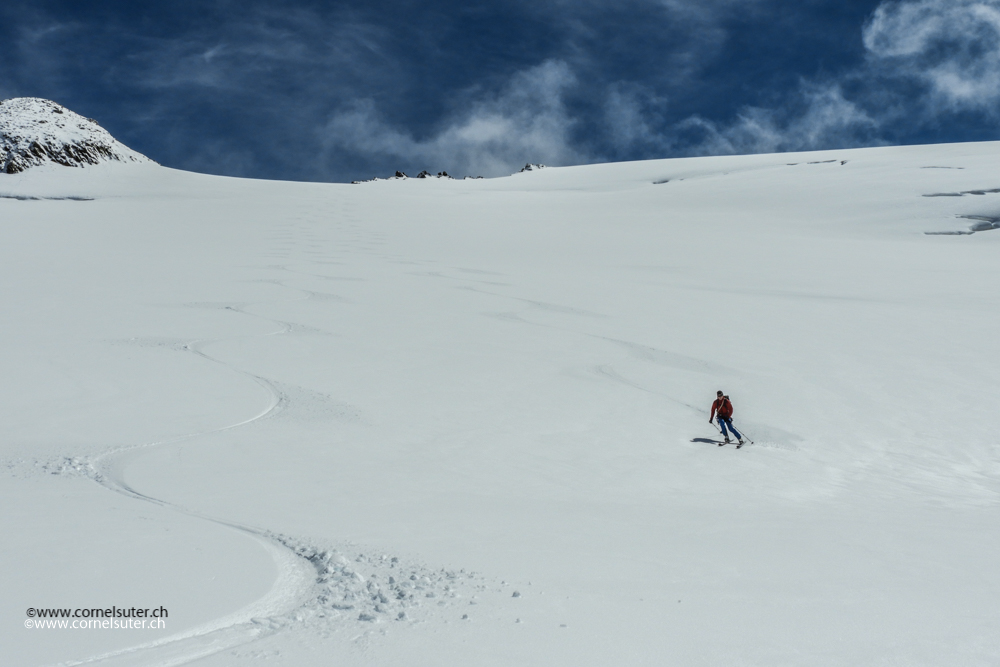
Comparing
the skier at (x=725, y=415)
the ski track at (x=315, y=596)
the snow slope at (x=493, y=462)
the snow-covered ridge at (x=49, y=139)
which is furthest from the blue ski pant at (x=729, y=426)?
the snow-covered ridge at (x=49, y=139)

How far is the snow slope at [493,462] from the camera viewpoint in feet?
11.0

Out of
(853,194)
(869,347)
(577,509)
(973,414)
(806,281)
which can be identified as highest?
(853,194)

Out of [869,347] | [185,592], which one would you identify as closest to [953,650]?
[185,592]

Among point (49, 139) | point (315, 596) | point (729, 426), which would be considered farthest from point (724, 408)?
point (49, 139)

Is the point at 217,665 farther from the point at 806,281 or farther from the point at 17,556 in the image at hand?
the point at 806,281

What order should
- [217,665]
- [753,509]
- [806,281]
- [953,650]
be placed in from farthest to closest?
1. [806,281]
2. [753,509]
3. [953,650]
4. [217,665]

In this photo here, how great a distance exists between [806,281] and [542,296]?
7565mm

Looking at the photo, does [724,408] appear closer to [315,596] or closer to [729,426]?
[729,426]

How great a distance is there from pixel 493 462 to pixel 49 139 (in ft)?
145

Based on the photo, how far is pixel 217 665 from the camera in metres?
2.86

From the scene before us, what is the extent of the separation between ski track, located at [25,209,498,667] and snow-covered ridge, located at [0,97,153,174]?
41682 mm

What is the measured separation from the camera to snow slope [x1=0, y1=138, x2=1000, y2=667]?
11.0ft

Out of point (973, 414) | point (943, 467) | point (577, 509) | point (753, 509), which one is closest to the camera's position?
point (577, 509)

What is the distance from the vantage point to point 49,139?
125 feet
